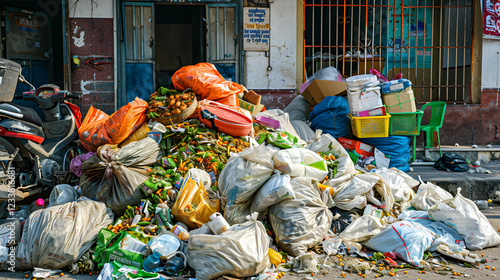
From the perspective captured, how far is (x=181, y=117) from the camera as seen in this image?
458 cm

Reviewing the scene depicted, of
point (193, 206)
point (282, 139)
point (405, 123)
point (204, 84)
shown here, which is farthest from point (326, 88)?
point (193, 206)

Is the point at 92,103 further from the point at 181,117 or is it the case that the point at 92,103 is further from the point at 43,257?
the point at 43,257

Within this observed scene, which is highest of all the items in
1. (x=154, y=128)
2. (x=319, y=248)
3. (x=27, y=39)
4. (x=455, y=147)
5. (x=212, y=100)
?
(x=27, y=39)

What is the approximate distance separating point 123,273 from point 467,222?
9.87ft

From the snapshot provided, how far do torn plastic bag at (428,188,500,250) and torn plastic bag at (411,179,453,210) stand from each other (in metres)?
0.38

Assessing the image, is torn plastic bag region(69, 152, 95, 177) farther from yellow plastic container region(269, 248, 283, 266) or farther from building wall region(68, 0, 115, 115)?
building wall region(68, 0, 115, 115)

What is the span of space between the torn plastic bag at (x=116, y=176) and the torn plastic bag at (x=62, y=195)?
143 millimetres

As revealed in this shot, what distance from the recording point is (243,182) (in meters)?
3.51

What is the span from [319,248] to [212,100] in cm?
234

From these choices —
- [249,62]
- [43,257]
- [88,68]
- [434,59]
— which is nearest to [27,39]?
[88,68]

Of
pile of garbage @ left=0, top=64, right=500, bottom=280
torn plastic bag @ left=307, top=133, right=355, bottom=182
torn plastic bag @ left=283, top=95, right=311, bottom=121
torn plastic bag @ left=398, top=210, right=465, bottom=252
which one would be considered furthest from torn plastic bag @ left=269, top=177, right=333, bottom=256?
torn plastic bag @ left=283, top=95, right=311, bottom=121

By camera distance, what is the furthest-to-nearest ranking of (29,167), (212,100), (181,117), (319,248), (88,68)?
(88,68) → (212,100) → (181,117) → (29,167) → (319,248)

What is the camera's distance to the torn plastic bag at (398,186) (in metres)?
4.29

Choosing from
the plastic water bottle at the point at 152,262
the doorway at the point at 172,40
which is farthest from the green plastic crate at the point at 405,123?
the doorway at the point at 172,40
